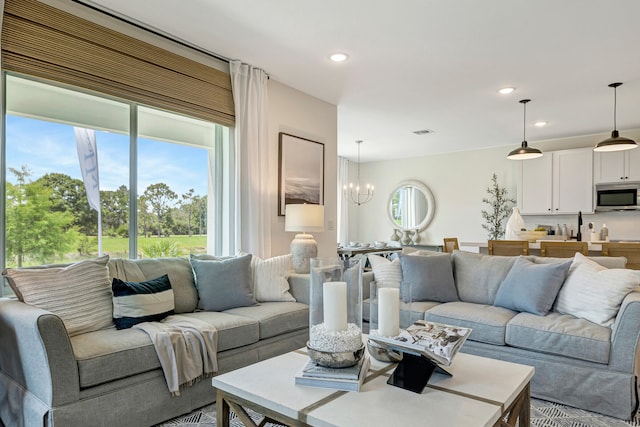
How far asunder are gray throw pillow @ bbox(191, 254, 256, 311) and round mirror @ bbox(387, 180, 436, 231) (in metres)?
5.72

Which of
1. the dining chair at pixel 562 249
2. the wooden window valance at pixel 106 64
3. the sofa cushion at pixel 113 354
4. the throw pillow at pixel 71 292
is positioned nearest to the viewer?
the sofa cushion at pixel 113 354

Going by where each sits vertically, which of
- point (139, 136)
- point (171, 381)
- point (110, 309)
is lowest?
point (171, 381)

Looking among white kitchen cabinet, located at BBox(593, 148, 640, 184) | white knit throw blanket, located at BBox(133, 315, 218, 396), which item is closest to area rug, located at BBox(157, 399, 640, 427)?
white knit throw blanket, located at BBox(133, 315, 218, 396)

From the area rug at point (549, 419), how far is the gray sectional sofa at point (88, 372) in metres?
0.05

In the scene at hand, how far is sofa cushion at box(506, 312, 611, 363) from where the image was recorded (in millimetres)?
2424

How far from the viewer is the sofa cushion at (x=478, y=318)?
279cm

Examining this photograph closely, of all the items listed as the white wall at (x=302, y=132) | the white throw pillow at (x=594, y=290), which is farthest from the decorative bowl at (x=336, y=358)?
the white wall at (x=302, y=132)

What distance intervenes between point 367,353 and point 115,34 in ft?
9.40

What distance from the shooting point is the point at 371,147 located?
24.5 ft

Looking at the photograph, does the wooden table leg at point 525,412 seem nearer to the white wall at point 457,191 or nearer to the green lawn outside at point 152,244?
the green lawn outside at point 152,244

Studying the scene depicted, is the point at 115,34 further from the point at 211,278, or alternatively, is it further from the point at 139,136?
the point at 211,278

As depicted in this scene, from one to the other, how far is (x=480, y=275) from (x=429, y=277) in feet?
1.46

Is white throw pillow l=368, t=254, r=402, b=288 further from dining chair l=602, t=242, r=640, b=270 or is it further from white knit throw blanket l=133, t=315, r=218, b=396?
dining chair l=602, t=242, r=640, b=270

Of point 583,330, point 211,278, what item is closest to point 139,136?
point 211,278
